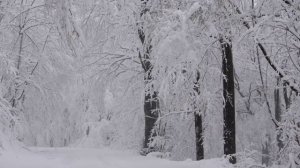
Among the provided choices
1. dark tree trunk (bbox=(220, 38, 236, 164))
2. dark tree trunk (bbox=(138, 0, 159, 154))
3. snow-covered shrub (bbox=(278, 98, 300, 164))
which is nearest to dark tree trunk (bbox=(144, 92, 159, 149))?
dark tree trunk (bbox=(138, 0, 159, 154))

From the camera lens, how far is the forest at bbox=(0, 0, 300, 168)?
27.3ft

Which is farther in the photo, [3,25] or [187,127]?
[187,127]

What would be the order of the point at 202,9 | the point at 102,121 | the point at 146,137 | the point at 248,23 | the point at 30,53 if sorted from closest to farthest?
1. the point at 202,9
2. the point at 248,23
3. the point at 146,137
4. the point at 30,53
5. the point at 102,121

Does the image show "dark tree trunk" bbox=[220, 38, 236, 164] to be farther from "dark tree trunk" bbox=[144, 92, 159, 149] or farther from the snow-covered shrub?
"dark tree trunk" bbox=[144, 92, 159, 149]

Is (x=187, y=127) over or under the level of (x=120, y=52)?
under

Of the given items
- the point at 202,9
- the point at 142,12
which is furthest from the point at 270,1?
the point at 142,12

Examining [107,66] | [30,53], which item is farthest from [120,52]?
[30,53]

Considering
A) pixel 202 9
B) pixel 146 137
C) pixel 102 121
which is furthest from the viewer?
pixel 102 121

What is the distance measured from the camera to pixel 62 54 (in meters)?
18.9

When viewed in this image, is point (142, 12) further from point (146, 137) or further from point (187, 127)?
point (187, 127)

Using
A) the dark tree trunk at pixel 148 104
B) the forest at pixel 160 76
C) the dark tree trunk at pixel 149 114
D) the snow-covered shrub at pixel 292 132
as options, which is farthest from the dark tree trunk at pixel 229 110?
the dark tree trunk at pixel 149 114

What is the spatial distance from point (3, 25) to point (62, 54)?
378cm

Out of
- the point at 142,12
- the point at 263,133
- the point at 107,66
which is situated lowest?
the point at 263,133

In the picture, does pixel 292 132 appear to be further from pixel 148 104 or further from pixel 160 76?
pixel 148 104
